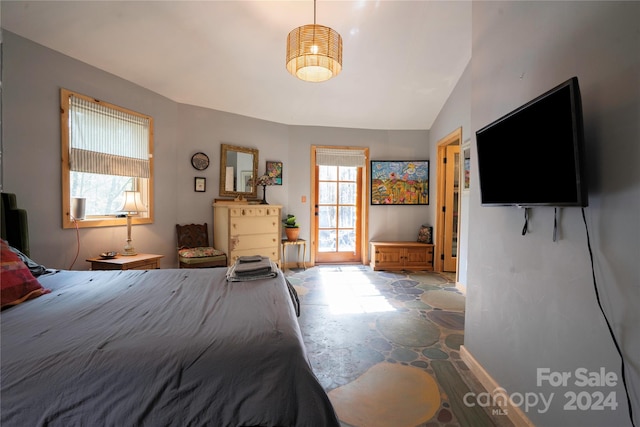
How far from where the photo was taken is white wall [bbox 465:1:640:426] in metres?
0.94

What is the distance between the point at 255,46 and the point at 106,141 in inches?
77.3

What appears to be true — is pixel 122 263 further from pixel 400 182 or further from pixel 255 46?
pixel 400 182

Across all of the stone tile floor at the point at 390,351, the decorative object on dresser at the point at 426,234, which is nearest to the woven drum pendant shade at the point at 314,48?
the stone tile floor at the point at 390,351

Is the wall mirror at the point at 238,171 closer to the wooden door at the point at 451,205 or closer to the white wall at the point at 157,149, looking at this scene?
the white wall at the point at 157,149

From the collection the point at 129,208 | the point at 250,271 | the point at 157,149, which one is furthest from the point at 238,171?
the point at 250,271

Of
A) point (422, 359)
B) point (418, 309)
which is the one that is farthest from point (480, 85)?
point (418, 309)

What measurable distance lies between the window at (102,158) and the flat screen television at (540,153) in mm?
3596

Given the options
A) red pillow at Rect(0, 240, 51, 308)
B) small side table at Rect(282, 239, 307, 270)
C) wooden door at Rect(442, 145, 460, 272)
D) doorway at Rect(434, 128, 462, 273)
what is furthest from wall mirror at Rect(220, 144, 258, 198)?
wooden door at Rect(442, 145, 460, 272)

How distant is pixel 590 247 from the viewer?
107cm

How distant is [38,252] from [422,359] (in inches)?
136

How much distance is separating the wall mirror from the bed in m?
3.04

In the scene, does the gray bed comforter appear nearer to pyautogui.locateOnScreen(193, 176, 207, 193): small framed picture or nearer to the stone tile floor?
the stone tile floor

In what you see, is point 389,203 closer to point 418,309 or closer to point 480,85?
point 418,309

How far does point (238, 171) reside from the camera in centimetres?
428
